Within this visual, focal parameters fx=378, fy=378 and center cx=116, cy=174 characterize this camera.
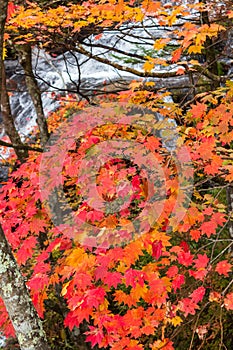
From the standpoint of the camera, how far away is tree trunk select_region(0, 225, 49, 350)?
259 centimetres

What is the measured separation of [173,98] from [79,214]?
6.75 metres

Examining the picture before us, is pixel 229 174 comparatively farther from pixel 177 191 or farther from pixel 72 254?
pixel 72 254

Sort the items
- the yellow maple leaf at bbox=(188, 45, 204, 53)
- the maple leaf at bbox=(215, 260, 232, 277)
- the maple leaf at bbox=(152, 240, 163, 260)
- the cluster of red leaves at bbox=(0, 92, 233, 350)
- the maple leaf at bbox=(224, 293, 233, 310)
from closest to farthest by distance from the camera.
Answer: the cluster of red leaves at bbox=(0, 92, 233, 350) < the maple leaf at bbox=(224, 293, 233, 310) < the maple leaf at bbox=(152, 240, 163, 260) < the yellow maple leaf at bbox=(188, 45, 204, 53) < the maple leaf at bbox=(215, 260, 232, 277)

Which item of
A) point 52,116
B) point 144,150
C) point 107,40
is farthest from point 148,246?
point 107,40

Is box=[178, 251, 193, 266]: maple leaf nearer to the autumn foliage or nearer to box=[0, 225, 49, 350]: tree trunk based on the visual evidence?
the autumn foliage

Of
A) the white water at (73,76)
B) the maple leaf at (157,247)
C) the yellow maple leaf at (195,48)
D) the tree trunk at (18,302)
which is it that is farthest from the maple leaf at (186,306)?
the white water at (73,76)

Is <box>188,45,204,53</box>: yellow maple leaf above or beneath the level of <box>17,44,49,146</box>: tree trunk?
above

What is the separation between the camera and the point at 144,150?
3.49 metres

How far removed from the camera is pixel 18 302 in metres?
2.63

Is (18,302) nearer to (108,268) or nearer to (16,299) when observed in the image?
(16,299)

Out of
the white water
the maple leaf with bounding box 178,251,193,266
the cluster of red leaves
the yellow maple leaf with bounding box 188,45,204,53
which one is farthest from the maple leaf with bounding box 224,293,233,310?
the white water

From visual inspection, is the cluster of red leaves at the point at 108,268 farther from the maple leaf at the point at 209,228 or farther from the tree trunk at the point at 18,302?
the tree trunk at the point at 18,302

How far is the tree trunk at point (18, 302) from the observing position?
2594mm

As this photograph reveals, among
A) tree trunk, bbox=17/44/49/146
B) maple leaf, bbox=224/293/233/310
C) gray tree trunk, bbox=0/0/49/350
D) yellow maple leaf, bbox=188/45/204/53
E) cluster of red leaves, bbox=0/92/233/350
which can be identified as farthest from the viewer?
tree trunk, bbox=17/44/49/146
